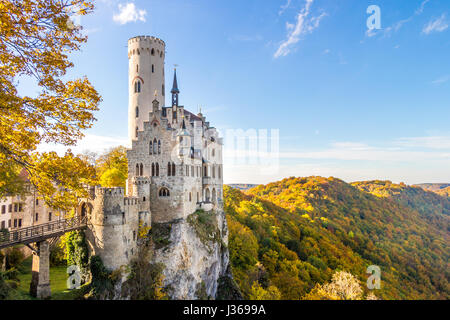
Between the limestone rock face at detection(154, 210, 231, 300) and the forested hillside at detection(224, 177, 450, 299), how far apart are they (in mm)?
9965

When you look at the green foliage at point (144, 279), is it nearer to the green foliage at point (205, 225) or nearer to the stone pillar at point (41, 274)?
the green foliage at point (205, 225)

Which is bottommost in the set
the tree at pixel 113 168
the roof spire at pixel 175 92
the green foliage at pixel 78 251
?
the green foliage at pixel 78 251

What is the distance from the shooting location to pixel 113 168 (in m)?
34.8

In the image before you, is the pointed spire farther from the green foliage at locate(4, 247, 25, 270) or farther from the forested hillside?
the forested hillside

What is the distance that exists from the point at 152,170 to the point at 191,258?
11007 millimetres

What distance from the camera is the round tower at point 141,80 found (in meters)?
33.4

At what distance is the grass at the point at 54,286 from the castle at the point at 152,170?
348cm

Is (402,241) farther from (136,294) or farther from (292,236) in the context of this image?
(136,294)

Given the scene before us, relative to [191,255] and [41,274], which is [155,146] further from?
[41,274]

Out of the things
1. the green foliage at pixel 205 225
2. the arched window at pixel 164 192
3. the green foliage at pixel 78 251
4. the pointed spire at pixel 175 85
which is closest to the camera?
the green foliage at pixel 78 251

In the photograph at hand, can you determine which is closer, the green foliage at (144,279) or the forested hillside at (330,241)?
the green foliage at (144,279)

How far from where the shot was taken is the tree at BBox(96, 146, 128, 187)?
107 feet

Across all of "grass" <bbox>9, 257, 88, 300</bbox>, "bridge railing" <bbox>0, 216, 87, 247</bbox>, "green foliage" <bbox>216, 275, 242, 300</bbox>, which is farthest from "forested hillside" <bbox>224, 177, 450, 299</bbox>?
"bridge railing" <bbox>0, 216, 87, 247</bbox>

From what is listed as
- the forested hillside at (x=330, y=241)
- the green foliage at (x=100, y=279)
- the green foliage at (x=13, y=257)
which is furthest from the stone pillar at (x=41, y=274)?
the forested hillside at (x=330, y=241)
